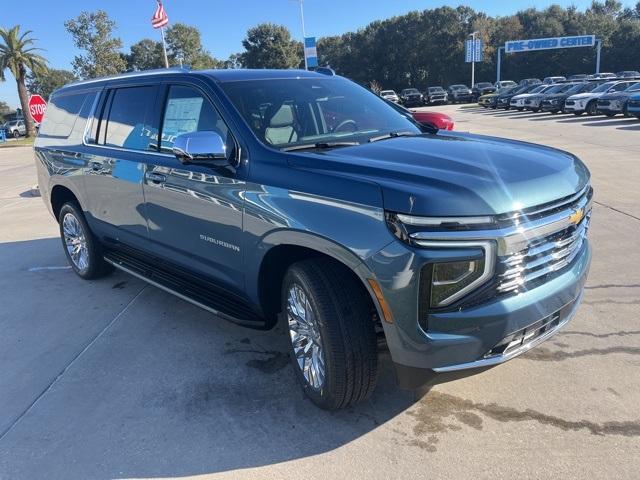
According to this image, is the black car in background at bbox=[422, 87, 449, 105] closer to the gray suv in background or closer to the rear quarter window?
the rear quarter window

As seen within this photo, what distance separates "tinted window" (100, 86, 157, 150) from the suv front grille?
9.24 ft

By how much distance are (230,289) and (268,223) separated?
0.78 meters

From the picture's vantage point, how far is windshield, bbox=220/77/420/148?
3.44 meters

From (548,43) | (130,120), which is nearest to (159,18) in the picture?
(130,120)

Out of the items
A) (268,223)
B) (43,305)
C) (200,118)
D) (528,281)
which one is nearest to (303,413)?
(268,223)

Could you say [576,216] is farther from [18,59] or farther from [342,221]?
[18,59]

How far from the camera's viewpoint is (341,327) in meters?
2.74

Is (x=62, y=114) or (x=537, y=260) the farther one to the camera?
(x=62, y=114)

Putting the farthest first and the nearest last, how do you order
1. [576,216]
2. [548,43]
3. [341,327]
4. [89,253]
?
[548,43] < [89,253] < [576,216] < [341,327]

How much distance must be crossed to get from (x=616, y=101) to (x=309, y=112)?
22737 millimetres

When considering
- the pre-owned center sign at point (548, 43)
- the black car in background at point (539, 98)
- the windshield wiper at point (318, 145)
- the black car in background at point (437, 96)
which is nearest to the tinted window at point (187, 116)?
the windshield wiper at point (318, 145)

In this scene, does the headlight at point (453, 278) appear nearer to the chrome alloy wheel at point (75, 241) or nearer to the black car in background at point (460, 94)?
the chrome alloy wheel at point (75, 241)

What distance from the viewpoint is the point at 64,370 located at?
3.81 meters

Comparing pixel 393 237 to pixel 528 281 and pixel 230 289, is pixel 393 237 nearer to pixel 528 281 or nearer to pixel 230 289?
pixel 528 281
